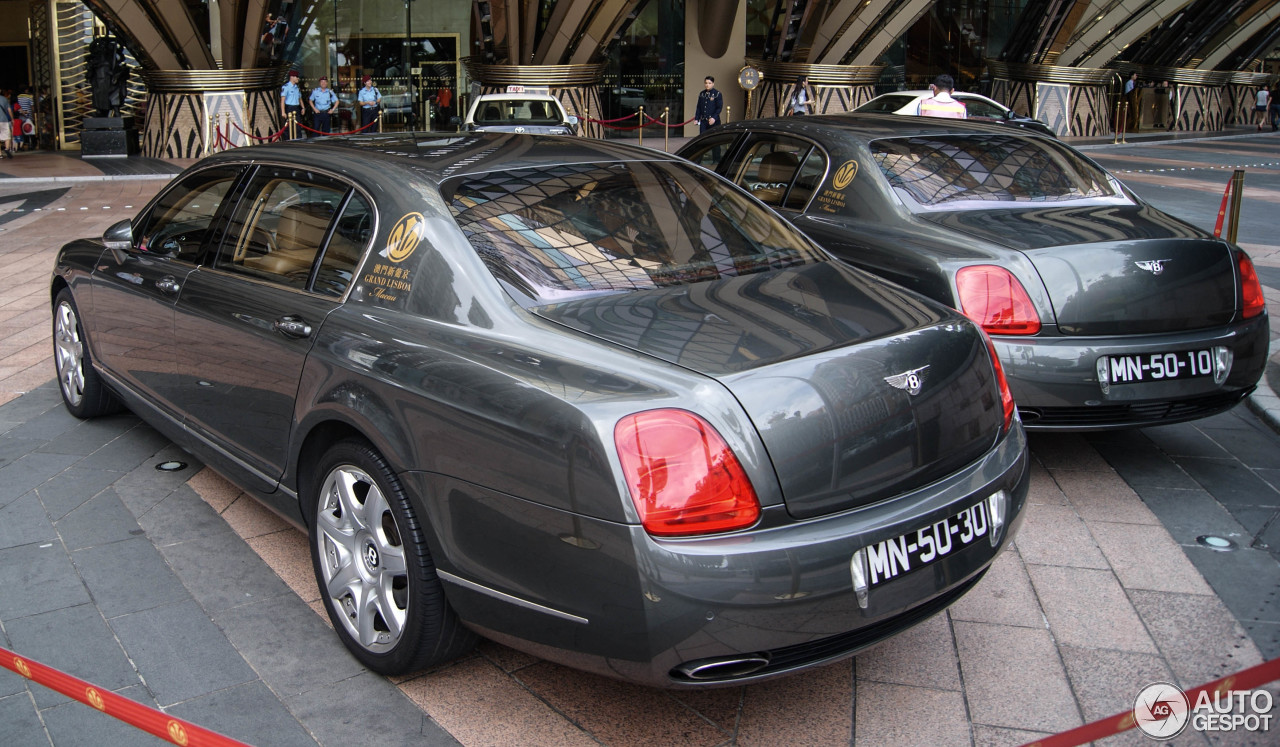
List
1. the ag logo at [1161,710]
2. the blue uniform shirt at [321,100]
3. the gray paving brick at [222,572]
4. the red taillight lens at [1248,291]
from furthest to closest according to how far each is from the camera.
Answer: the blue uniform shirt at [321,100] < the red taillight lens at [1248,291] < the gray paving brick at [222,572] < the ag logo at [1161,710]

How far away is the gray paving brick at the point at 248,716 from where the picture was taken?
295 cm

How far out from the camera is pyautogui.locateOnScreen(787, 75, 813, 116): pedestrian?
27266 millimetres

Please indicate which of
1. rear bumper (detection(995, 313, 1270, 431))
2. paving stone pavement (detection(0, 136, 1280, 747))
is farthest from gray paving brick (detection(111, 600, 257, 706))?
rear bumper (detection(995, 313, 1270, 431))

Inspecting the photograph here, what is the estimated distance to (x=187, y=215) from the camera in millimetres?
4551

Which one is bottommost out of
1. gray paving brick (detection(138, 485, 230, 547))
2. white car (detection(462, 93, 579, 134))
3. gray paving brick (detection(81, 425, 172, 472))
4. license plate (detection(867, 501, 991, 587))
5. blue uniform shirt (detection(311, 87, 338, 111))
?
gray paving brick (detection(138, 485, 230, 547))

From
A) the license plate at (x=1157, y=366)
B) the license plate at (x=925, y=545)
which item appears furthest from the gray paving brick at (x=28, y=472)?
the license plate at (x=1157, y=366)

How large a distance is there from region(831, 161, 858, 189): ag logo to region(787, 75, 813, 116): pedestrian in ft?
71.9

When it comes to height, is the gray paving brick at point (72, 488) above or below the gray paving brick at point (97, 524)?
above

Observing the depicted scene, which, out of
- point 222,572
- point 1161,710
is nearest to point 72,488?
point 222,572

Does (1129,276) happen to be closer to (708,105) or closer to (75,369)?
(75,369)

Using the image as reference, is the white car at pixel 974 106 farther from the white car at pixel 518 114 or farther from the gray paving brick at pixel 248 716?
the gray paving brick at pixel 248 716

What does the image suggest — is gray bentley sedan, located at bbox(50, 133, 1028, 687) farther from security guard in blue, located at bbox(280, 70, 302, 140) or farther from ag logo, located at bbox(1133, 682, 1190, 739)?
security guard in blue, located at bbox(280, 70, 302, 140)

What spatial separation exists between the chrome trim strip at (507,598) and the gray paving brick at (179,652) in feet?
2.60

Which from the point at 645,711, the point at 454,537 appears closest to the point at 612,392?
the point at 454,537
